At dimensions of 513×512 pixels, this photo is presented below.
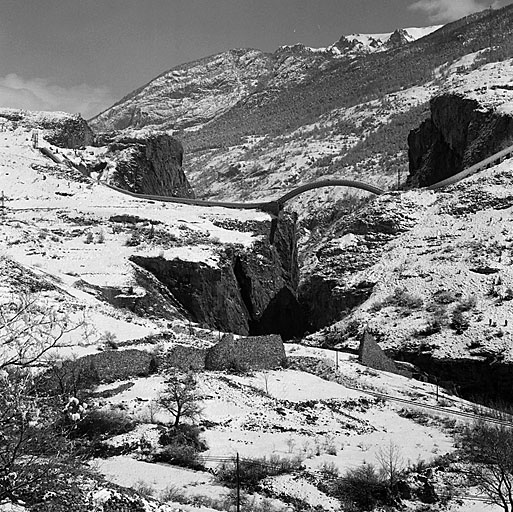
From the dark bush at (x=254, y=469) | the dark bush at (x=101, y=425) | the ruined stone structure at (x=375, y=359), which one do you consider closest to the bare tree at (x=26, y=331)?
the dark bush at (x=254, y=469)

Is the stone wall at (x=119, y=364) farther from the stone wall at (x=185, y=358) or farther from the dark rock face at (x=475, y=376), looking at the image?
the dark rock face at (x=475, y=376)

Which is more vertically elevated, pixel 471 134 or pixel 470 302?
pixel 471 134

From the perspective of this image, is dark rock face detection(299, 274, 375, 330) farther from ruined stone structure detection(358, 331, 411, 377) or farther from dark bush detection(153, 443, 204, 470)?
dark bush detection(153, 443, 204, 470)

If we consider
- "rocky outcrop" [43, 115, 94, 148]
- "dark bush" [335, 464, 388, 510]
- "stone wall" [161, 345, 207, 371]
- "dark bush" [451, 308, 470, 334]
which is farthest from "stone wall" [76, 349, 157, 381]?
"rocky outcrop" [43, 115, 94, 148]

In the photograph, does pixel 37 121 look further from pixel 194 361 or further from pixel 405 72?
pixel 405 72

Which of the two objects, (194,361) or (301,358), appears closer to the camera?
(194,361)

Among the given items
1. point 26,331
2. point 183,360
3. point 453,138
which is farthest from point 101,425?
point 453,138

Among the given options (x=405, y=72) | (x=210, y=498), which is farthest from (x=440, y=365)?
(x=405, y=72)
